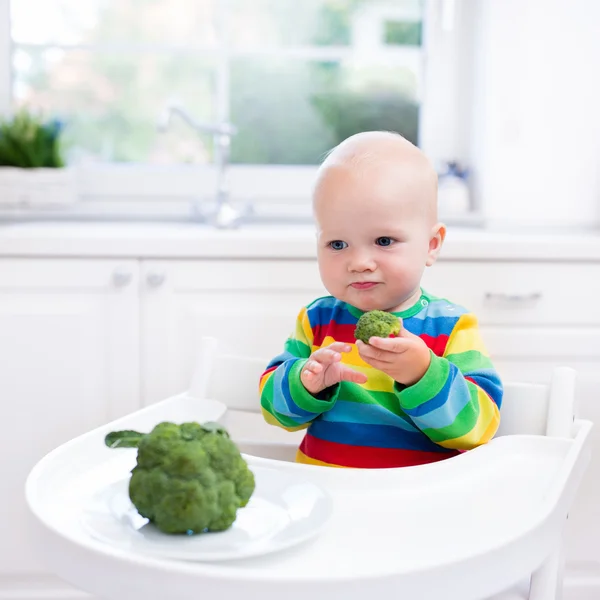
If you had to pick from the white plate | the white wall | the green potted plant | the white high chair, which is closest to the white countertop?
the green potted plant

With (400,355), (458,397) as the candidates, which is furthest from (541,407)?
(400,355)

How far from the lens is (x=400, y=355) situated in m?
1.02

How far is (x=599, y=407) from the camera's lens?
211 centimetres

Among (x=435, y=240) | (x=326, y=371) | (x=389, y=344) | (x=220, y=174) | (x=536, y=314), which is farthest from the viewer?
(x=220, y=174)

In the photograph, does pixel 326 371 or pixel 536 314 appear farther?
pixel 536 314

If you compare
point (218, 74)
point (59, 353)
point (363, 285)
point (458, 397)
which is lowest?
point (59, 353)

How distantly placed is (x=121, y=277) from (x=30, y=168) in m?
0.66

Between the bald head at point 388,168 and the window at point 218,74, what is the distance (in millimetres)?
1541

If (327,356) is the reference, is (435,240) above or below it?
above

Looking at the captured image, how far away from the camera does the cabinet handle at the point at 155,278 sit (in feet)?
6.56

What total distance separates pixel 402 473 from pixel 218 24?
2.00m

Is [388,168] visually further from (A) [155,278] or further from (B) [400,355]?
(A) [155,278]

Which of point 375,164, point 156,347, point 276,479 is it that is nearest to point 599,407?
point 156,347

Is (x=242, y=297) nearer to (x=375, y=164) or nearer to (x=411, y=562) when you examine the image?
(x=375, y=164)
